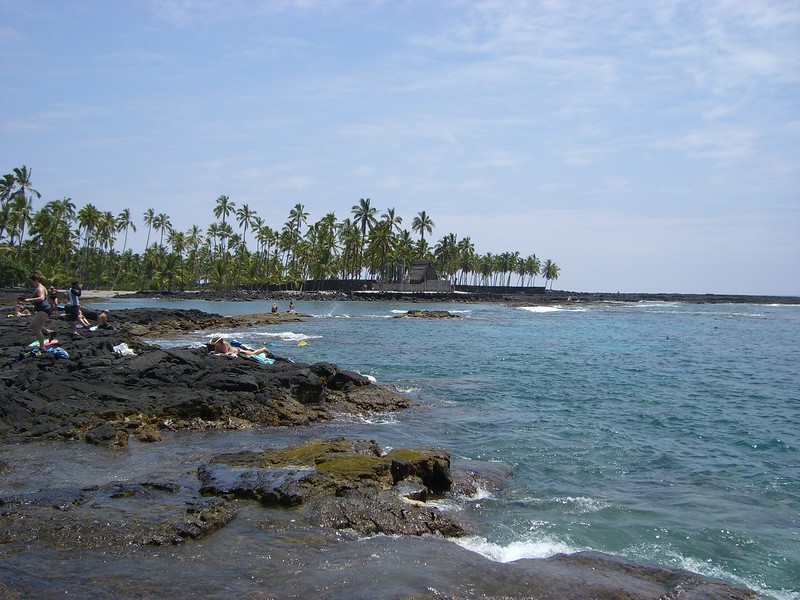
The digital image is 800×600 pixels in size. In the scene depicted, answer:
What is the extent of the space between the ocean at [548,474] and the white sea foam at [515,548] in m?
0.03

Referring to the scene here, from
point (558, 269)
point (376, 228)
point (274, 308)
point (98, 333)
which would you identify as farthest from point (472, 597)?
point (558, 269)

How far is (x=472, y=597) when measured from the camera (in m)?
6.07

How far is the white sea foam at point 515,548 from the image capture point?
298 inches

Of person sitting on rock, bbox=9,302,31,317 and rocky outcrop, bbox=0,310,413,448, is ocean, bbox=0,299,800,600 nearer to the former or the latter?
rocky outcrop, bbox=0,310,413,448

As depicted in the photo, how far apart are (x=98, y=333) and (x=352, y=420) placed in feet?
40.9

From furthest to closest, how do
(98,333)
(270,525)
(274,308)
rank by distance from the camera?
(274,308) → (98,333) → (270,525)

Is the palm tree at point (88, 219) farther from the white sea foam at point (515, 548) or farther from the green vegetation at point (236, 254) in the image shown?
the white sea foam at point (515, 548)

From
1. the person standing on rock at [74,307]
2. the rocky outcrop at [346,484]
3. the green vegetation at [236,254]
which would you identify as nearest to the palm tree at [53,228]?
the green vegetation at [236,254]

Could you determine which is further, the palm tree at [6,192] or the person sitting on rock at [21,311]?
the palm tree at [6,192]

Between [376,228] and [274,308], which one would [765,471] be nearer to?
[274,308]

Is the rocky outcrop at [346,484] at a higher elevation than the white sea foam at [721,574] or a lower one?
higher

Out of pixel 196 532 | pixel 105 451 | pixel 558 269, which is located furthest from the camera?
pixel 558 269

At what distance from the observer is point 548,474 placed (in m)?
11.3

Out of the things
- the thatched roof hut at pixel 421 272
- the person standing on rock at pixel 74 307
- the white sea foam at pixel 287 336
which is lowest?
the white sea foam at pixel 287 336
